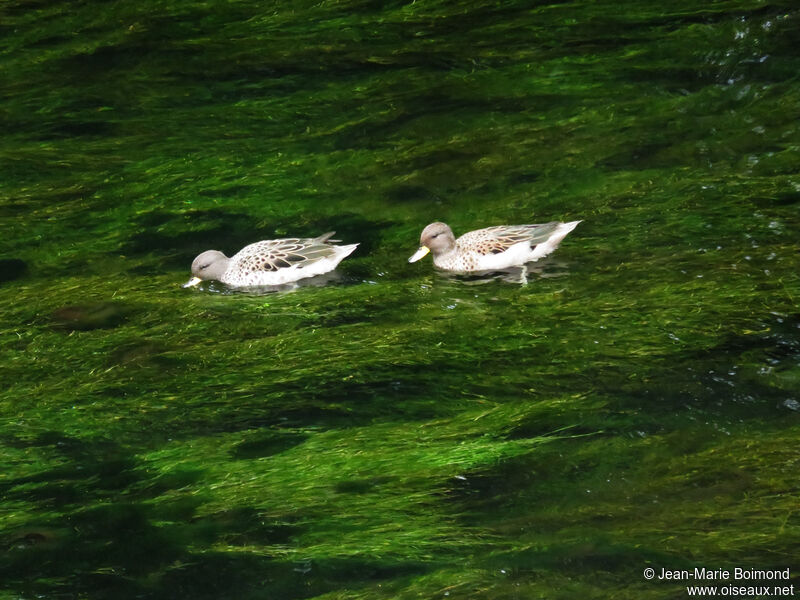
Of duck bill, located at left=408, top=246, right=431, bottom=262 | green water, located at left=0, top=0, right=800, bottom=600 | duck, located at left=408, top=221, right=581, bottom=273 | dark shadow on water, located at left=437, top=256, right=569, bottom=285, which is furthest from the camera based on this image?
duck bill, located at left=408, top=246, right=431, bottom=262

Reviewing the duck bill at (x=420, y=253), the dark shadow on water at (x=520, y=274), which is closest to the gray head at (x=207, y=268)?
the duck bill at (x=420, y=253)

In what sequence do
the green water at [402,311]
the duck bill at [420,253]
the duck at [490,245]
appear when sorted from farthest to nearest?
the duck bill at [420,253], the duck at [490,245], the green water at [402,311]

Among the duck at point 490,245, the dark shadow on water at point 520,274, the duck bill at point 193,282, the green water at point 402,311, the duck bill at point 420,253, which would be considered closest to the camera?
the green water at point 402,311

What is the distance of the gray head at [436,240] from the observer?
5.71 metres

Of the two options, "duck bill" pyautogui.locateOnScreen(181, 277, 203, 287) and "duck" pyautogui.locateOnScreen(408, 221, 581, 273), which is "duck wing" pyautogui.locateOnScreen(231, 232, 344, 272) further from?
"duck" pyautogui.locateOnScreen(408, 221, 581, 273)

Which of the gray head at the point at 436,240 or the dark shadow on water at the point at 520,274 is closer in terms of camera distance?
the dark shadow on water at the point at 520,274

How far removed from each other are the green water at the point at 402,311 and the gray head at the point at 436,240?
0.12 metres

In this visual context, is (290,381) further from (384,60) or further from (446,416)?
(384,60)

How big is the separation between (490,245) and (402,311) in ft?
2.36

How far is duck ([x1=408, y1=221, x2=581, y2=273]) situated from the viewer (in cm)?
552

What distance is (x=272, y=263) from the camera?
224 inches

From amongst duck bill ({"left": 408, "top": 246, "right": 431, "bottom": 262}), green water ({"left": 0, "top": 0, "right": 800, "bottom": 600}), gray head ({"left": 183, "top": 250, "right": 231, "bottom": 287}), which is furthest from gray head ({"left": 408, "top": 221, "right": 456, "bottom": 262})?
gray head ({"left": 183, "top": 250, "right": 231, "bottom": 287})

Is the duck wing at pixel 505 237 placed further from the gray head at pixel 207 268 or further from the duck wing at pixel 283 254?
the gray head at pixel 207 268

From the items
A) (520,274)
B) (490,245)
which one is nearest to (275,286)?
(490,245)
